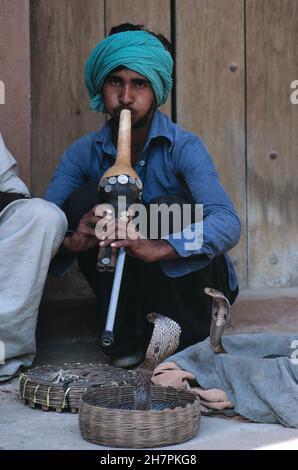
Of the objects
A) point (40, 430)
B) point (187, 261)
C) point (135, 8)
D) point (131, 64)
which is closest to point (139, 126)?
point (131, 64)

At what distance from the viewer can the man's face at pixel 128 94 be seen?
3.44 metres

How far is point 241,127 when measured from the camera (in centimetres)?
440

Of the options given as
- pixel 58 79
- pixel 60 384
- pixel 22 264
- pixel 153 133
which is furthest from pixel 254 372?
pixel 58 79

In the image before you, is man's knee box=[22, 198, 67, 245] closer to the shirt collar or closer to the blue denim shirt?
the blue denim shirt

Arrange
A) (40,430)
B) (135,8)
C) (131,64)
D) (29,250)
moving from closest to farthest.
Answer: (40,430)
(29,250)
(131,64)
(135,8)

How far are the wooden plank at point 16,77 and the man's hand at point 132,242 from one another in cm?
72

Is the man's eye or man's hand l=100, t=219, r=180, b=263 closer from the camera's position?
man's hand l=100, t=219, r=180, b=263

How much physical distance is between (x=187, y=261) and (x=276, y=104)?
4.65 feet

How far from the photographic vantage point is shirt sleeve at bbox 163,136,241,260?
321cm

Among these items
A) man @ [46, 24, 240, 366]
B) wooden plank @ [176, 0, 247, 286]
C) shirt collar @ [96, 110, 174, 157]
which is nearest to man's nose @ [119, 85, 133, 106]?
man @ [46, 24, 240, 366]

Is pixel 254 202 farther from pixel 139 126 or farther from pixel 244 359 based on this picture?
pixel 244 359

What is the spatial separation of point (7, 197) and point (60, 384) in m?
0.75

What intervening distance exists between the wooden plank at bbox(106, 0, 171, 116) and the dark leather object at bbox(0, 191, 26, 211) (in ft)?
3.38

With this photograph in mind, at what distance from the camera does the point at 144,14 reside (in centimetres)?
420
